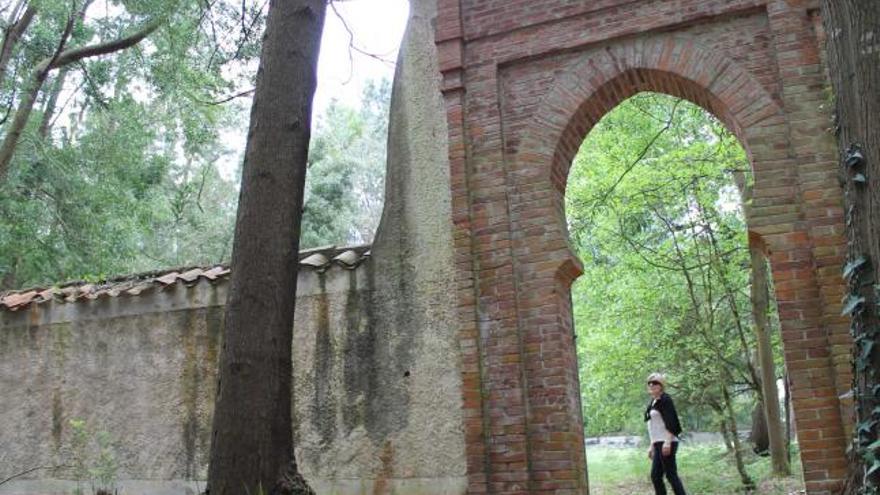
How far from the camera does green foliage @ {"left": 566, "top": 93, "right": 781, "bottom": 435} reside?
11703 millimetres

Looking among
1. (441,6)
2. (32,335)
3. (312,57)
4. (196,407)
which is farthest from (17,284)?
(312,57)

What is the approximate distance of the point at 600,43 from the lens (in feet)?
23.3

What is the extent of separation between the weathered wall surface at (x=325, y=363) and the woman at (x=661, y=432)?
243 centimetres

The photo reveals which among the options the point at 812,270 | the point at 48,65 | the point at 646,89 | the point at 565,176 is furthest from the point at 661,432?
the point at 48,65

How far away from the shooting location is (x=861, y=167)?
4.67 metres

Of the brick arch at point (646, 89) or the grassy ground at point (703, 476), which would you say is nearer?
the brick arch at point (646, 89)

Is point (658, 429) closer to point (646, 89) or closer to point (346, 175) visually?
point (646, 89)

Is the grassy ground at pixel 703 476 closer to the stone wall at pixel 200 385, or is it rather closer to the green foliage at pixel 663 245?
the green foliage at pixel 663 245

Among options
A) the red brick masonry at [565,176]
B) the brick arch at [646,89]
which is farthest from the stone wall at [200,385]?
the brick arch at [646,89]

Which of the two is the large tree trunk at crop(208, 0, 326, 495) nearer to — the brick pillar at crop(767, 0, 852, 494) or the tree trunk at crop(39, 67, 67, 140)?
the brick pillar at crop(767, 0, 852, 494)

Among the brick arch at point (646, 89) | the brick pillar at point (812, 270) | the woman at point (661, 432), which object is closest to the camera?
the brick pillar at point (812, 270)

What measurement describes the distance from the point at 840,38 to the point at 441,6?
4090 millimetres

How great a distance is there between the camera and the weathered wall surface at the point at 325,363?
6895 mm

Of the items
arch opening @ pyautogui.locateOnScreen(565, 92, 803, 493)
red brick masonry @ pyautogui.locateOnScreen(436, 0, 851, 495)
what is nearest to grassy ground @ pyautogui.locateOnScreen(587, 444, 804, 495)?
arch opening @ pyautogui.locateOnScreen(565, 92, 803, 493)
